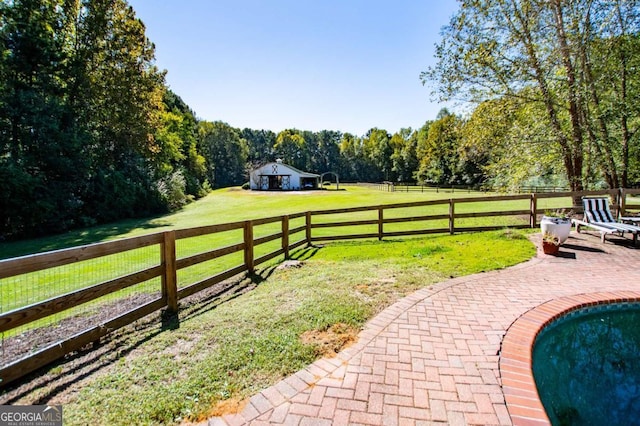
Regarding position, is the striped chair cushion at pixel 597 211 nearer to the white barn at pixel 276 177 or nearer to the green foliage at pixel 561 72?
the green foliage at pixel 561 72

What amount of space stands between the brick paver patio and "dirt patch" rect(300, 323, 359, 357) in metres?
0.11

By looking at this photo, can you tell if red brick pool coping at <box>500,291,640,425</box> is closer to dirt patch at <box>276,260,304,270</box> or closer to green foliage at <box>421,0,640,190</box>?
dirt patch at <box>276,260,304,270</box>

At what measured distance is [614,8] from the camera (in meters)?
9.26

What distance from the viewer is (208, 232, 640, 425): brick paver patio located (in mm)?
2303

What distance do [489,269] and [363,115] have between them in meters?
33.6

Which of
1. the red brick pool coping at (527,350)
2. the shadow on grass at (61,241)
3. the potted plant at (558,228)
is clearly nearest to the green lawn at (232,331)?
the potted plant at (558,228)

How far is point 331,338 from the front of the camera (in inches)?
134

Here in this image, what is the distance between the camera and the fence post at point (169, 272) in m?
4.14

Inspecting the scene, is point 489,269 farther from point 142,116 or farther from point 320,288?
point 142,116

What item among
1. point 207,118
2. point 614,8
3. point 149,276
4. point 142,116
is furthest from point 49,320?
point 207,118

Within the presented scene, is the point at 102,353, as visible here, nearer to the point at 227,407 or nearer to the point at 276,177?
the point at 227,407

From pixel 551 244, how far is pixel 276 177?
140 ft

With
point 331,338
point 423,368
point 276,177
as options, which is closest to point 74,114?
A: point 331,338

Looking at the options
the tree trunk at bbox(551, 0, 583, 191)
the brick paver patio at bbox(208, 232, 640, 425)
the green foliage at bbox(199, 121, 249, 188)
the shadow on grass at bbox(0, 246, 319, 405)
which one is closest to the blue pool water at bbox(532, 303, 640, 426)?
the brick paver patio at bbox(208, 232, 640, 425)
